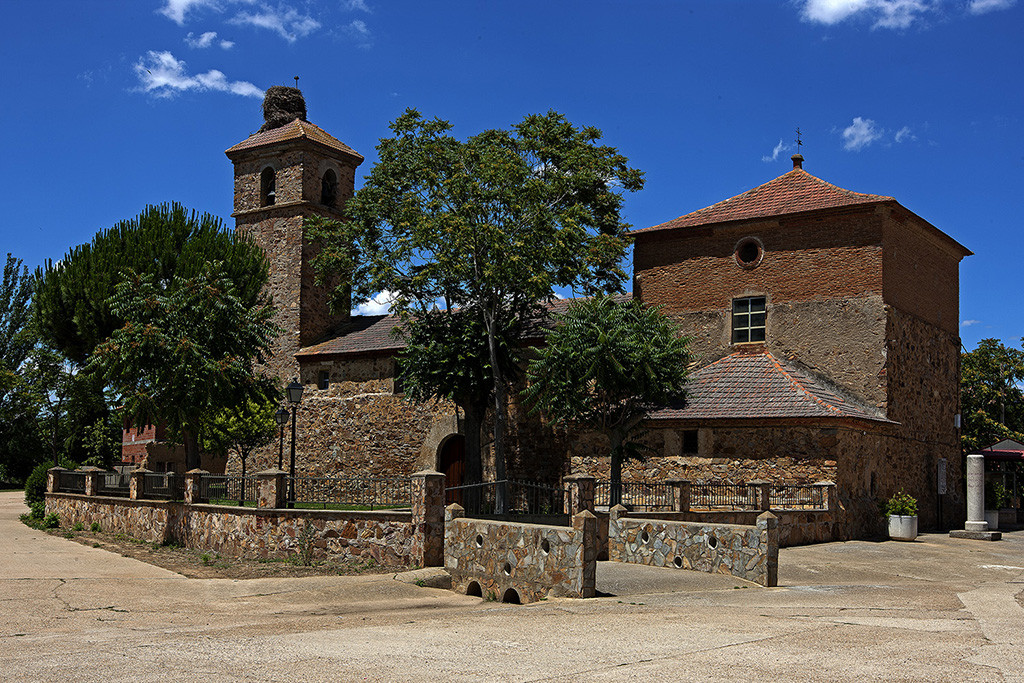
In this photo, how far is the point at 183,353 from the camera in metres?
26.4

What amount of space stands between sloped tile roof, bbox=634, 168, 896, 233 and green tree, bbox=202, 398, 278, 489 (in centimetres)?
1601

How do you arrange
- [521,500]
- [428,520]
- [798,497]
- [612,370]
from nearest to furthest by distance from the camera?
[428,520] < [798,497] < [612,370] < [521,500]

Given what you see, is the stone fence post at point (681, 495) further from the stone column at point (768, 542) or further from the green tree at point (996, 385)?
the green tree at point (996, 385)

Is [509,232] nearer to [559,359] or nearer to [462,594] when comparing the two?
[559,359]

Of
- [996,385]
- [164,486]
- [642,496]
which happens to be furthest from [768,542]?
[996,385]

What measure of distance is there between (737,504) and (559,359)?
5.97 m

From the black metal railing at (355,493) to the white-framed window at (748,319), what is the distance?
11.0 m

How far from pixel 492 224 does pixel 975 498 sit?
1518 cm

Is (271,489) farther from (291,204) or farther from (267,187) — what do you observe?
(267,187)

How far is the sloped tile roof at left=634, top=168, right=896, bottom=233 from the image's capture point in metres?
27.3

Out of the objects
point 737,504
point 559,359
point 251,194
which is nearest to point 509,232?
point 559,359

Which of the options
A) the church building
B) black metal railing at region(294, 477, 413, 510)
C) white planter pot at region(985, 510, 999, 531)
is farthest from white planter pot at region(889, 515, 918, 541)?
black metal railing at region(294, 477, 413, 510)

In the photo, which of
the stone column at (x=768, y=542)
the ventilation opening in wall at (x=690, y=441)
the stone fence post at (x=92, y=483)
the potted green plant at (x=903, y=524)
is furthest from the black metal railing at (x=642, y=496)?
the stone fence post at (x=92, y=483)

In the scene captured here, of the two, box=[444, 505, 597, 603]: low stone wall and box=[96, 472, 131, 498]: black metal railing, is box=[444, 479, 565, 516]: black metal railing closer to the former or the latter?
box=[444, 505, 597, 603]: low stone wall
